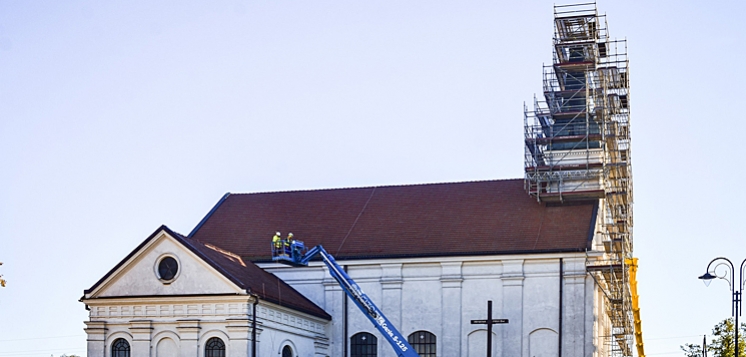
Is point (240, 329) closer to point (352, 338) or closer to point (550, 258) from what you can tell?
point (352, 338)

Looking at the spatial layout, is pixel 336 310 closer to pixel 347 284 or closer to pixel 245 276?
pixel 347 284

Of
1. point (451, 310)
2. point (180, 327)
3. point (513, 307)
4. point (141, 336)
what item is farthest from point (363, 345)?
point (141, 336)

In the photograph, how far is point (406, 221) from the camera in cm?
5450

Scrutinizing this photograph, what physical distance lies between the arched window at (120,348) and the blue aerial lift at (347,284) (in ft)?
23.1

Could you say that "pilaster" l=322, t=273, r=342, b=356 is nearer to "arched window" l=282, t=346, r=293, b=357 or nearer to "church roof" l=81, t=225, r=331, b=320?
"church roof" l=81, t=225, r=331, b=320

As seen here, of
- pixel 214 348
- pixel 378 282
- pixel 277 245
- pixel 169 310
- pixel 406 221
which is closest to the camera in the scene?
pixel 214 348

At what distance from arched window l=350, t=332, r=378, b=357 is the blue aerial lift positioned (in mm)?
2454

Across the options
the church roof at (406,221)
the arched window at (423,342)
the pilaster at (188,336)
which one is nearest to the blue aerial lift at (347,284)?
the arched window at (423,342)

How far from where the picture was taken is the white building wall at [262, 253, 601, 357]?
4922cm

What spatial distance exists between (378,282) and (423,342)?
11.1ft

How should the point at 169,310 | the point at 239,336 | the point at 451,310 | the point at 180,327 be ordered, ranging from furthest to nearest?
the point at 451,310 → the point at 169,310 → the point at 180,327 → the point at 239,336

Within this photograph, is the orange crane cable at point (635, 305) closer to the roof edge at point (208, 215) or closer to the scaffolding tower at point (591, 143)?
the scaffolding tower at point (591, 143)

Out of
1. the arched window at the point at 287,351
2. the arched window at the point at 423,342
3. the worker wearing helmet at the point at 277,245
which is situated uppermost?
the worker wearing helmet at the point at 277,245

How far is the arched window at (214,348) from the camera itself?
4619 cm
